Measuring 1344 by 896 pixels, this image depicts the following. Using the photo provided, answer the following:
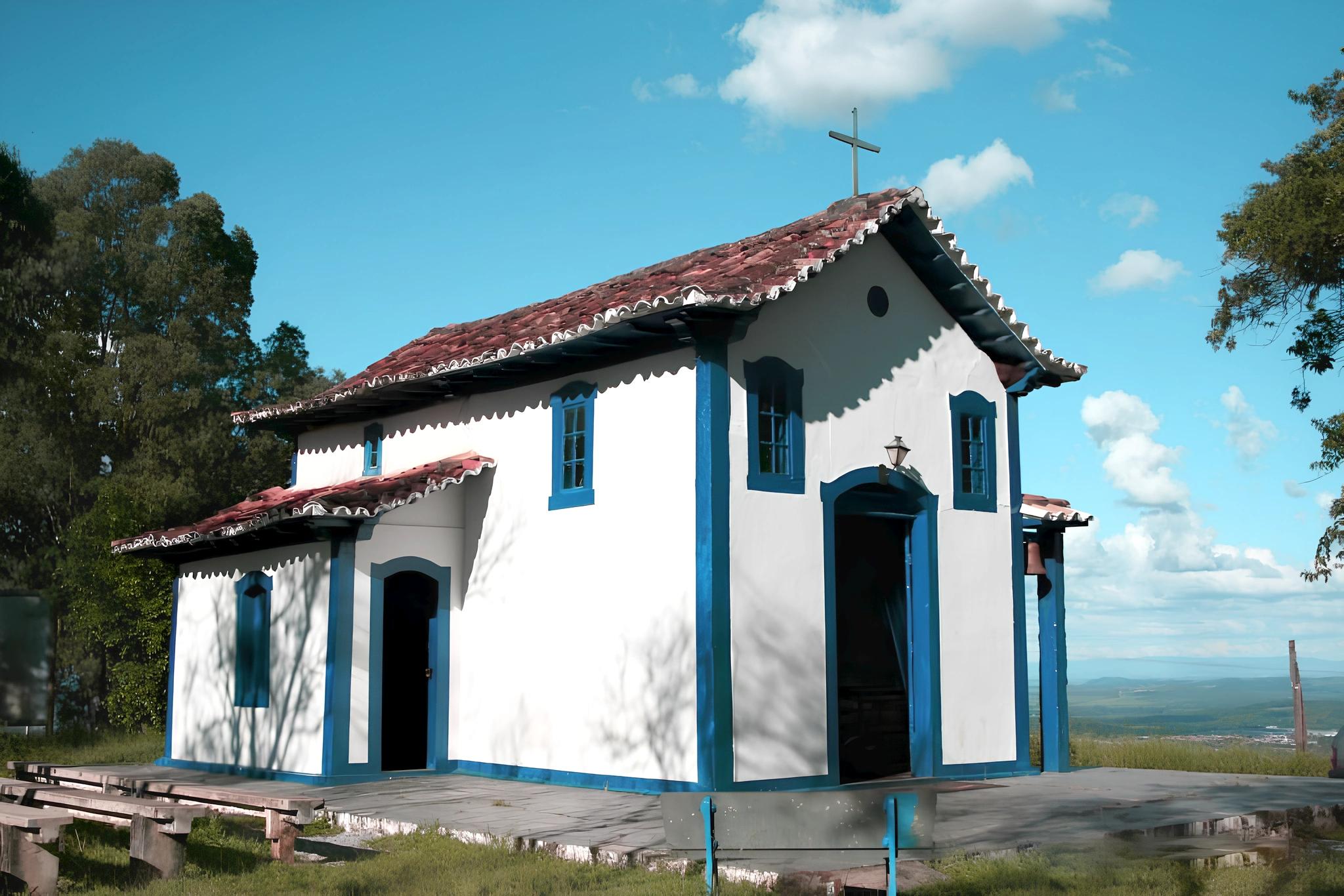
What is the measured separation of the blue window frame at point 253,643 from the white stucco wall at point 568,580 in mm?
1790

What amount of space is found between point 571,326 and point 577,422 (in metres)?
1.09

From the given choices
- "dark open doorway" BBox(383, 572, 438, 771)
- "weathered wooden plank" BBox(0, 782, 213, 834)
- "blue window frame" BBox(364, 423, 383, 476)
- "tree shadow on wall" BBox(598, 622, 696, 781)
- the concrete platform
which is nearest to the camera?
"weathered wooden plank" BBox(0, 782, 213, 834)

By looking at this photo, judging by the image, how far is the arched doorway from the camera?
13.5 metres

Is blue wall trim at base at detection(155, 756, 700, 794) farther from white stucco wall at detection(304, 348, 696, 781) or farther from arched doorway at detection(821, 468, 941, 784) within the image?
arched doorway at detection(821, 468, 941, 784)

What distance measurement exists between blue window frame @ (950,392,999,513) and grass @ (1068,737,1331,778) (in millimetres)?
4045

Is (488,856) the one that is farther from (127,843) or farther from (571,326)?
(571,326)

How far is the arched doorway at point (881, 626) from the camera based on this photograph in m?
13.5

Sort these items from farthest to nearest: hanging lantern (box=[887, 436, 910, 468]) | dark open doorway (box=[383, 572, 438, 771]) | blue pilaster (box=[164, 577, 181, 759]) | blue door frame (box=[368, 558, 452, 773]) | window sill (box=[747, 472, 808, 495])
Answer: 1. blue pilaster (box=[164, 577, 181, 759])
2. dark open doorway (box=[383, 572, 438, 771])
3. blue door frame (box=[368, 558, 452, 773])
4. hanging lantern (box=[887, 436, 910, 468])
5. window sill (box=[747, 472, 808, 495])

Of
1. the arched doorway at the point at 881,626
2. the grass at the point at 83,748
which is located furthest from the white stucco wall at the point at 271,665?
the arched doorway at the point at 881,626

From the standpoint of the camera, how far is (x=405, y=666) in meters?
15.8

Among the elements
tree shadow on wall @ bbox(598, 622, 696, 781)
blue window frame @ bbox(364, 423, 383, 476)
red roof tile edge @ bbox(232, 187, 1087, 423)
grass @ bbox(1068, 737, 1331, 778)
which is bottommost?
grass @ bbox(1068, 737, 1331, 778)

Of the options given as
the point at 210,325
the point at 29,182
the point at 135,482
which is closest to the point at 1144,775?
the point at 135,482

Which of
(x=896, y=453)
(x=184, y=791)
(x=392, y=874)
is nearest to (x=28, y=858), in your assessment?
(x=392, y=874)

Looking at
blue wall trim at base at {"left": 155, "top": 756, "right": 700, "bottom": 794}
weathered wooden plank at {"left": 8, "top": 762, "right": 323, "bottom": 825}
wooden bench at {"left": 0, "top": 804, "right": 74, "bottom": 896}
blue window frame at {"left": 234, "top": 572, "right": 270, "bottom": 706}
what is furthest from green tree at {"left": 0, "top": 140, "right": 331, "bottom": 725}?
wooden bench at {"left": 0, "top": 804, "right": 74, "bottom": 896}
